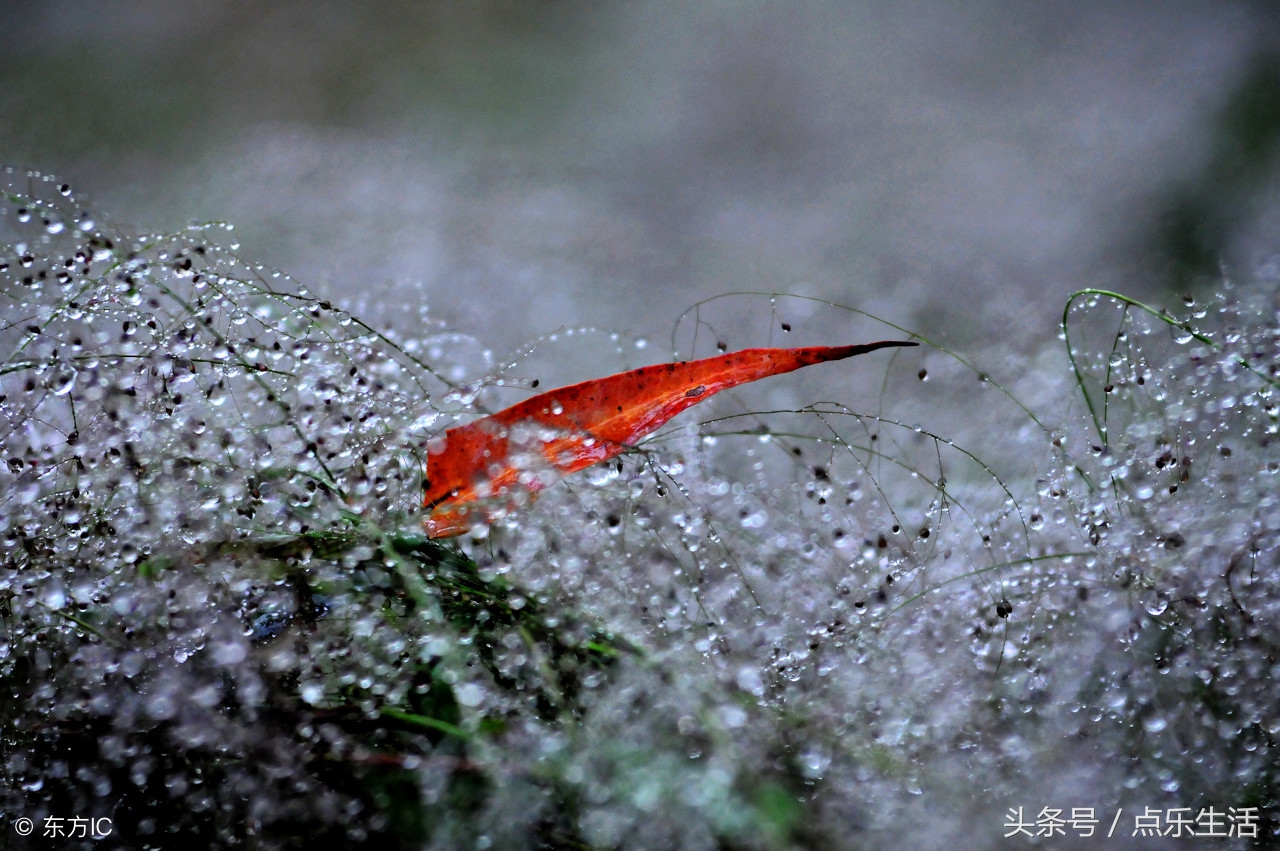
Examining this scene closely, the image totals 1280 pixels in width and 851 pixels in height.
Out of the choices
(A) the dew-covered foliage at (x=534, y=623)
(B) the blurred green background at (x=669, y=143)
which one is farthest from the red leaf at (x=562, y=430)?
(B) the blurred green background at (x=669, y=143)

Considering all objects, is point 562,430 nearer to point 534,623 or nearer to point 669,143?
point 534,623

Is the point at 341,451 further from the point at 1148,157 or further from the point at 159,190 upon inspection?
the point at 1148,157

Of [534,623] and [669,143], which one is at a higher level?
[669,143]

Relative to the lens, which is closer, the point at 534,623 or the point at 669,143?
the point at 534,623

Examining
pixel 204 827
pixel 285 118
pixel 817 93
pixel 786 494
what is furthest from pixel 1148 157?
pixel 204 827

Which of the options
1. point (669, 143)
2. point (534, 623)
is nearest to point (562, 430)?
point (534, 623)

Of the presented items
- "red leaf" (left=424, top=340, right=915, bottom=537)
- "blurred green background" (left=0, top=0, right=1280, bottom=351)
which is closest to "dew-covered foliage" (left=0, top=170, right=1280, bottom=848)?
"red leaf" (left=424, top=340, right=915, bottom=537)
